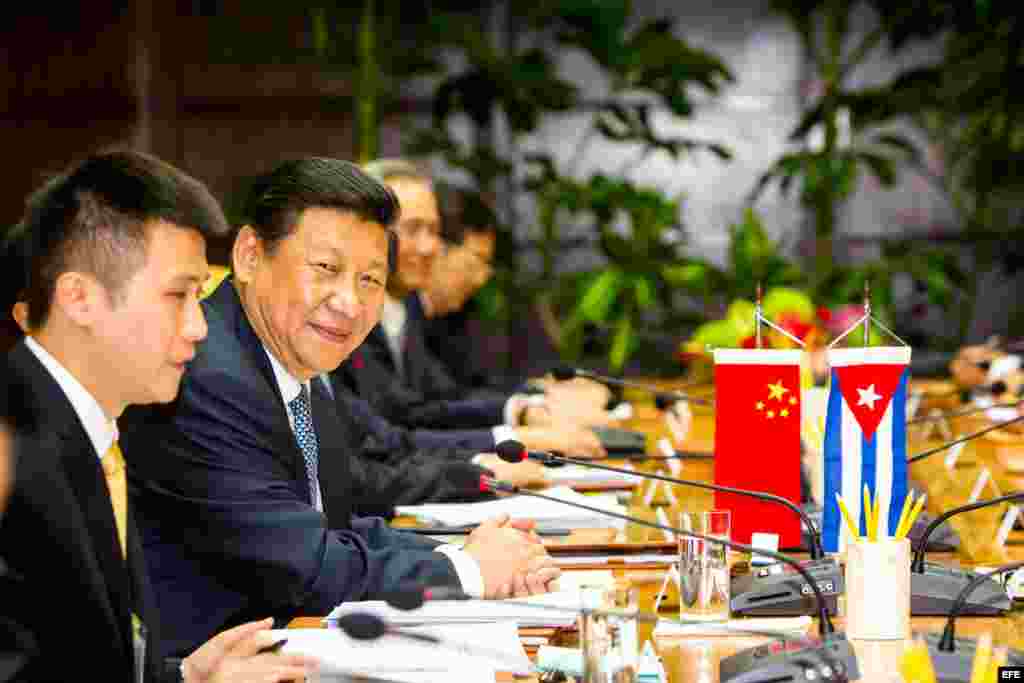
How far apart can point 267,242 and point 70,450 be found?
0.81m

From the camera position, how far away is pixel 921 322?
298 inches

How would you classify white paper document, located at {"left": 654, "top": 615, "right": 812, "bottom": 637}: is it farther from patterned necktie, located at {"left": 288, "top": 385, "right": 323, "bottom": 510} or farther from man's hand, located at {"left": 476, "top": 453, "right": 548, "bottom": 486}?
man's hand, located at {"left": 476, "top": 453, "right": 548, "bottom": 486}

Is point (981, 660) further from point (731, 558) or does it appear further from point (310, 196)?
point (310, 196)

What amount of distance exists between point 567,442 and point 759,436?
3.44 ft

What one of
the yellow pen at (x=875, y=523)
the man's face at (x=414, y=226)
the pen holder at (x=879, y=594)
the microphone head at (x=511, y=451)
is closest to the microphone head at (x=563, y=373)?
the microphone head at (x=511, y=451)

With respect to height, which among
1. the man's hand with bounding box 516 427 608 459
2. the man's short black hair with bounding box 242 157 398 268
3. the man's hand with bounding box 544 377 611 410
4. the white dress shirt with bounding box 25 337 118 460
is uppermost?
the man's short black hair with bounding box 242 157 398 268

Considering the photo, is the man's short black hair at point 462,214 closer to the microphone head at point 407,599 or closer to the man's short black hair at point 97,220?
the man's short black hair at point 97,220

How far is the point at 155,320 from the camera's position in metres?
1.84

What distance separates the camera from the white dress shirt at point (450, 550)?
7.32 feet

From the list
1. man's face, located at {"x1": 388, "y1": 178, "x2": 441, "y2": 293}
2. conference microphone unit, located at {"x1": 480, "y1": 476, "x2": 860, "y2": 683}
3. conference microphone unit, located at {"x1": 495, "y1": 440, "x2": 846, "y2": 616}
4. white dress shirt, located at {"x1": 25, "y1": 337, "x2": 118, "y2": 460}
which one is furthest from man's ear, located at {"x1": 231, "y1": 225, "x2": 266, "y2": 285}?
man's face, located at {"x1": 388, "y1": 178, "x2": 441, "y2": 293}

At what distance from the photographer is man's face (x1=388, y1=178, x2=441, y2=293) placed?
4492mm

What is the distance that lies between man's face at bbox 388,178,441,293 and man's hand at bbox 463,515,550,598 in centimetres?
225

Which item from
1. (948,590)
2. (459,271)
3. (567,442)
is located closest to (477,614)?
(948,590)

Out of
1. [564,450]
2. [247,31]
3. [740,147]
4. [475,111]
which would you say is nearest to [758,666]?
[564,450]
